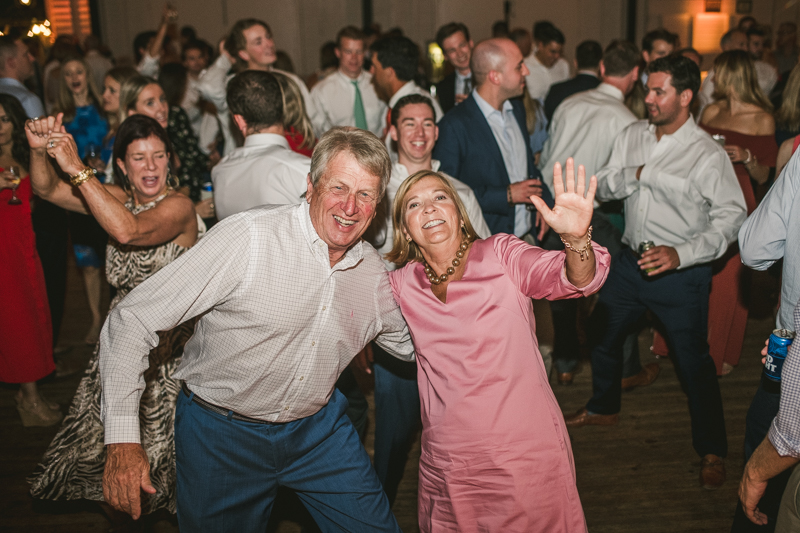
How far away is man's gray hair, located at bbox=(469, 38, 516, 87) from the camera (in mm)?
3463

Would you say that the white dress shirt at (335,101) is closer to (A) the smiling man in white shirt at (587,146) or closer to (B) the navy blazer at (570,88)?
(B) the navy blazer at (570,88)

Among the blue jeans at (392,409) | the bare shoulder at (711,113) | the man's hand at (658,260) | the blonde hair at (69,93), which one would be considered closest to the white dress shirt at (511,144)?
the man's hand at (658,260)

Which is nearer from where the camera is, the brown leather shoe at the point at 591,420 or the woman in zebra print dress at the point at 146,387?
the woman in zebra print dress at the point at 146,387

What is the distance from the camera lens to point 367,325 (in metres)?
2.01

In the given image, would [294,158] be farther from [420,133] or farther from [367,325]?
[367,325]

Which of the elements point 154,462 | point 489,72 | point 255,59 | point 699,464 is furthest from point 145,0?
point 699,464

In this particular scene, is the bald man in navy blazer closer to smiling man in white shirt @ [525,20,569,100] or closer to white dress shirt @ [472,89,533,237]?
white dress shirt @ [472,89,533,237]

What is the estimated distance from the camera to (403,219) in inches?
84.7

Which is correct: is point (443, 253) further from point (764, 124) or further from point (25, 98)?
point (25, 98)

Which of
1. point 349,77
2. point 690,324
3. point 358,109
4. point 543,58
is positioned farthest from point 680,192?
point 543,58

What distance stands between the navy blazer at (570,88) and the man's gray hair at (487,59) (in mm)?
1627

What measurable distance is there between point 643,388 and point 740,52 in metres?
2.25

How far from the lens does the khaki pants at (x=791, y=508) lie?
152cm

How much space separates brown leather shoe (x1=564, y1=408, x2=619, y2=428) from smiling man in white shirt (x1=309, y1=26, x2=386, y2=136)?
2783 millimetres
